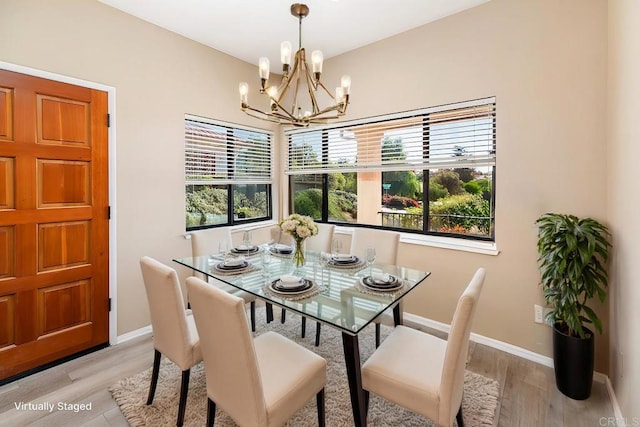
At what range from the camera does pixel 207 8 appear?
8.41ft

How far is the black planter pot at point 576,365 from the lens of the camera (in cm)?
187

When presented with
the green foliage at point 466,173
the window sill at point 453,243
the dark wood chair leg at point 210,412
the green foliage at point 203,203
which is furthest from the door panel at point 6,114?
the green foliage at point 466,173

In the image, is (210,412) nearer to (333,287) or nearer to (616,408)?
(333,287)

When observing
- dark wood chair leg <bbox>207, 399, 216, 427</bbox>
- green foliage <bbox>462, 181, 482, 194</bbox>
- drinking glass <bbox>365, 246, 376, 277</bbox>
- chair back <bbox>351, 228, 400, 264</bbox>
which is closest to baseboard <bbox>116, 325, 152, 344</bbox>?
dark wood chair leg <bbox>207, 399, 216, 427</bbox>

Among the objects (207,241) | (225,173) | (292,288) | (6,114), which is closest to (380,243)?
(292,288)

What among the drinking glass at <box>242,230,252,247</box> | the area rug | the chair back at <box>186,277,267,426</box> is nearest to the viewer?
the chair back at <box>186,277,267,426</box>

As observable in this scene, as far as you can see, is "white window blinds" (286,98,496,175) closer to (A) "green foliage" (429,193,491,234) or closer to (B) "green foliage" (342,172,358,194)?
(B) "green foliage" (342,172,358,194)

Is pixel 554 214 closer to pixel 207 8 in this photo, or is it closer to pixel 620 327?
pixel 620 327

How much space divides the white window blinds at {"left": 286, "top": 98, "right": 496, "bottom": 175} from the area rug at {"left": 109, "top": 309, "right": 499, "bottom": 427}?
185cm

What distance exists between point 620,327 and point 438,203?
5.09ft

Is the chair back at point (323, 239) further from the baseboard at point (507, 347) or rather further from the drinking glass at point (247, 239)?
the baseboard at point (507, 347)

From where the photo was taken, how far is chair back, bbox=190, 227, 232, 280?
8.94 feet

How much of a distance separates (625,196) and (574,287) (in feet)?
2.05

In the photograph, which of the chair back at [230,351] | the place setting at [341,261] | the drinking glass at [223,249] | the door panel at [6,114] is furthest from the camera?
the drinking glass at [223,249]
